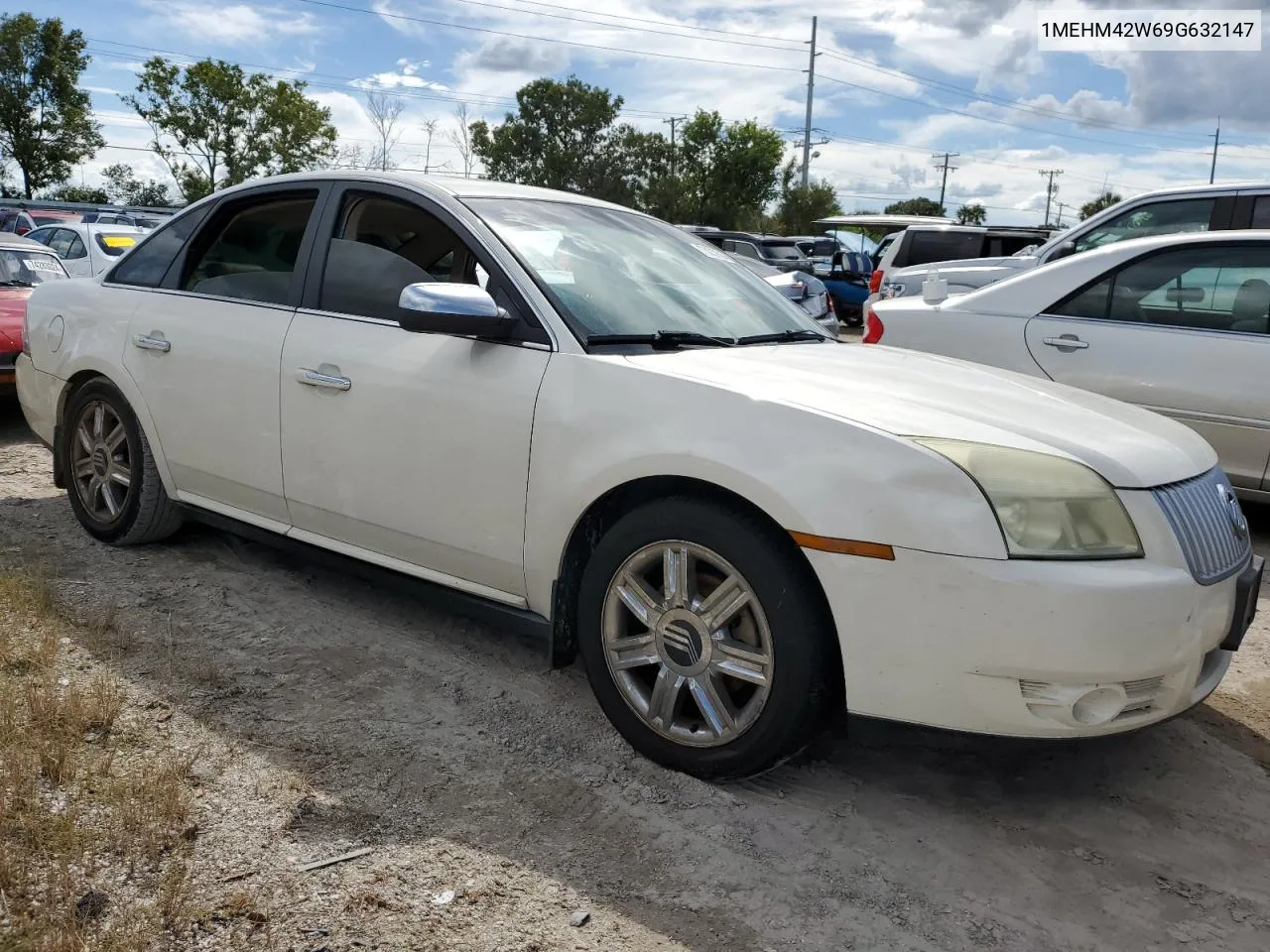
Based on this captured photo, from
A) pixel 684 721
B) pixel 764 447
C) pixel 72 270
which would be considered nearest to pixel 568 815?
pixel 684 721

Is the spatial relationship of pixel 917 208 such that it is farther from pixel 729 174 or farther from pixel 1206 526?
pixel 1206 526

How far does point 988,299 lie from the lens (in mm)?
6289

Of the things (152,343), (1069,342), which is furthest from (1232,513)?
(152,343)

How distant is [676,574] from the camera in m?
2.97

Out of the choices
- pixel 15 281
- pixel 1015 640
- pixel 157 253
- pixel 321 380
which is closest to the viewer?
pixel 1015 640

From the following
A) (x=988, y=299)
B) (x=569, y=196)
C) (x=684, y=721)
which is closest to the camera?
(x=684, y=721)

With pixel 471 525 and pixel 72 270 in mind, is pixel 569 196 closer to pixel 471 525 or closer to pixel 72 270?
pixel 471 525

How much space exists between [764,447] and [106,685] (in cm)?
214

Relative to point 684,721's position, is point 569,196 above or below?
above

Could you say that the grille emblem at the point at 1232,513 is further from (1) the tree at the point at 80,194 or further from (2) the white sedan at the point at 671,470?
(1) the tree at the point at 80,194

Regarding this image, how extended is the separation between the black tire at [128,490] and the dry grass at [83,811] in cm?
99

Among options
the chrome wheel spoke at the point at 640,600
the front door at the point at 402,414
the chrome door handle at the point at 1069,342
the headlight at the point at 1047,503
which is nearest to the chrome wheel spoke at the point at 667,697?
the chrome wheel spoke at the point at 640,600

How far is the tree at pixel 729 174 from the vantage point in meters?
58.2

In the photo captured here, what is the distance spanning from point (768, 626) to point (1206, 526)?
3.81 feet
